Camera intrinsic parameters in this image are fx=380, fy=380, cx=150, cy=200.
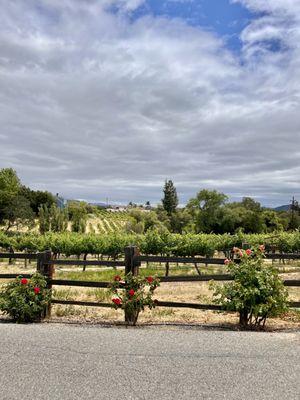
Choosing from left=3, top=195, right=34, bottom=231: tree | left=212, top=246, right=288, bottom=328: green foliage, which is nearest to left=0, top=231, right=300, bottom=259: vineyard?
left=212, top=246, right=288, bottom=328: green foliage

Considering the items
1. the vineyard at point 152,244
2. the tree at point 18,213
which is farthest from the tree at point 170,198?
the vineyard at point 152,244

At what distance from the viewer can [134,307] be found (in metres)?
6.39

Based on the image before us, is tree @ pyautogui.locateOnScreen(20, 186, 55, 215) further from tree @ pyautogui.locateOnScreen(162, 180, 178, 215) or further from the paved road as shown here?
the paved road

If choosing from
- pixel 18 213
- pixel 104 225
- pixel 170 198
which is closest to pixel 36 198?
pixel 104 225

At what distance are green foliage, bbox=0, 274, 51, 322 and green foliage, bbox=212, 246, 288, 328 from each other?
3034 mm

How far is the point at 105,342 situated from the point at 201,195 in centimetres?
7423

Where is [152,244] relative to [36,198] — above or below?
below

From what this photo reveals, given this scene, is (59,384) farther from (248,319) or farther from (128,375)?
(248,319)

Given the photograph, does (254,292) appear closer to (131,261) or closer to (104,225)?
(131,261)

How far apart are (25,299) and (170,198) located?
343ft

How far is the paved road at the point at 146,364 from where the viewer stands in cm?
366

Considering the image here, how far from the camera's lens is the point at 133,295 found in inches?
254

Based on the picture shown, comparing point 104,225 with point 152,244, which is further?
point 104,225

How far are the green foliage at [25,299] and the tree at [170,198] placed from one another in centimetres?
10256
